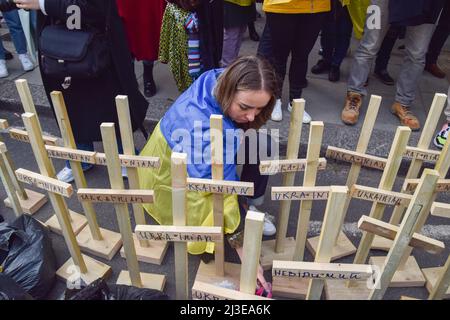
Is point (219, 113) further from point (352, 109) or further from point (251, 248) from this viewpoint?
point (352, 109)

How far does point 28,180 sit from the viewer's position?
5.01ft

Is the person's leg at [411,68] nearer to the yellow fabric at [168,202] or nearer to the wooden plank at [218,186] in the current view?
the yellow fabric at [168,202]

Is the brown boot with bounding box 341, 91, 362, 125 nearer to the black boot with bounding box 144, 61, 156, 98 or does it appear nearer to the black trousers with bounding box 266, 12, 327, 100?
the black trousers with bounding box 266, 12, 327, 100

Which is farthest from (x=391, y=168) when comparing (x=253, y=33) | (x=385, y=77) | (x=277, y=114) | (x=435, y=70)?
(x=253, y=33)

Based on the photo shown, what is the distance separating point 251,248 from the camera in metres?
1.00

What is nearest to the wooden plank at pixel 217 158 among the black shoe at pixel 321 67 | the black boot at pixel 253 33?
the black shoe at pixel 321 67

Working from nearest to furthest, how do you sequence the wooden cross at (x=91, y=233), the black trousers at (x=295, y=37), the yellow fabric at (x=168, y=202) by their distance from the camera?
1. the yellow fabric at (x=168, y=202)
2. the wooden cross at (x=91, y=233)
3. the black trousers at (x=295, y=37)

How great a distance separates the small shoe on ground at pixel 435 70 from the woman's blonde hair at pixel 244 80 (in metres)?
2.89

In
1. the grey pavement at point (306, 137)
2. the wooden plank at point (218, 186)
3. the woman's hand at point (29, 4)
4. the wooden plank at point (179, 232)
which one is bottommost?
the grey pavement at point (306, 137)

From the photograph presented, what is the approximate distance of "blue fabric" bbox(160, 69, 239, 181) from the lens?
1571 millimetres

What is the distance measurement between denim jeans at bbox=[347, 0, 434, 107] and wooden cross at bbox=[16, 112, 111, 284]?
2.30m

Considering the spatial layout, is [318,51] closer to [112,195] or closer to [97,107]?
[97,107]

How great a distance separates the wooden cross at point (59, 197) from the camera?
142cm

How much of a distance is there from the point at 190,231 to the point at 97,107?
47.3 inches
